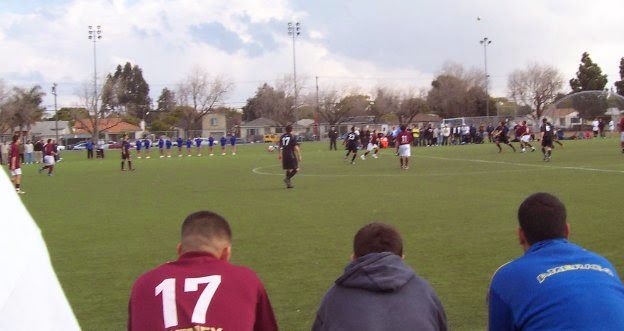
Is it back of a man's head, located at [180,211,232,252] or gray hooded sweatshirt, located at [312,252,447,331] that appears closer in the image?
gray hooded sweatshirt, located at [312,252,447,331]

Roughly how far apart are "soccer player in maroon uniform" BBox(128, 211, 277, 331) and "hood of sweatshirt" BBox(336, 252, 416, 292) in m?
0.44

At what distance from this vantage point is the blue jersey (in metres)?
3.12

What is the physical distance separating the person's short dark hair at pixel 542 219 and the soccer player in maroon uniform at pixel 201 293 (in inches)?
54.6

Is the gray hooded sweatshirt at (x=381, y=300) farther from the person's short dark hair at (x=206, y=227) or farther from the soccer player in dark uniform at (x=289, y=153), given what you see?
the soccer player in dark uniform at (x=289, y=153)

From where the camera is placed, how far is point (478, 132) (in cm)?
5903

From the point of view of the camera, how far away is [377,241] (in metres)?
3.59

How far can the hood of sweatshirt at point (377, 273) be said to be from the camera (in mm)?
3338

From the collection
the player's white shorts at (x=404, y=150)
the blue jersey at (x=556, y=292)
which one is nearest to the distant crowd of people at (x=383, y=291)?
the blue jersey at (x=556, y=292)

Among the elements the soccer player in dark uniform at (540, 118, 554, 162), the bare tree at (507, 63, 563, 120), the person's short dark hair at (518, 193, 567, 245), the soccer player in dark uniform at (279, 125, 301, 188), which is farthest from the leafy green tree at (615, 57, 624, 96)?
the person's short dark hair at (518, 193, 567, 245)

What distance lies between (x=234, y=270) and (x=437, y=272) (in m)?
5.62

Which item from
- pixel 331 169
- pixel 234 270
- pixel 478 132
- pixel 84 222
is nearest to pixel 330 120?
pixel 478 132

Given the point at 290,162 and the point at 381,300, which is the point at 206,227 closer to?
the point at 381,300

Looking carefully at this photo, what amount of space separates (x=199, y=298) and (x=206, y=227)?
0.45 meters

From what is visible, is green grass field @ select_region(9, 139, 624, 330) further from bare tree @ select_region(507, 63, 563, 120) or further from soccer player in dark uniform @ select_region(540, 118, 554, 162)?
bare tree @ select_region(507, 63, 563, 120)
